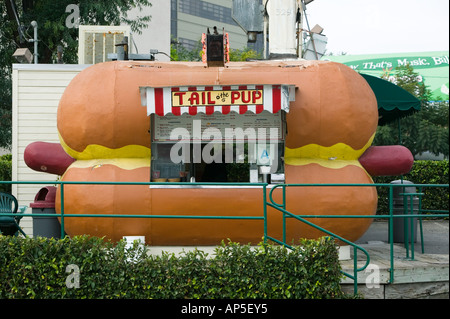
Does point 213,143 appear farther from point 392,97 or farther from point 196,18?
point 196,18

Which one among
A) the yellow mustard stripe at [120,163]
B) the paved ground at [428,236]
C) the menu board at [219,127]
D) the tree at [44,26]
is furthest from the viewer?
the tree at [44,26]

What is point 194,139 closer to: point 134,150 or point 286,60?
point 134,150

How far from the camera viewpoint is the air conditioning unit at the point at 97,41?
1247cm

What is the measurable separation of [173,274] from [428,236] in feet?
22.8

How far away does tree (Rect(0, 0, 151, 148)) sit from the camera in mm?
18062

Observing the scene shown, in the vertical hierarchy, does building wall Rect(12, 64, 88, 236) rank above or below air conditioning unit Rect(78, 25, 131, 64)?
below

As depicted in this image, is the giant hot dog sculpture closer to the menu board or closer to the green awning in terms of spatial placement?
the menu board

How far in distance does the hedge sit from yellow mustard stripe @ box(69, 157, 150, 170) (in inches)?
70.6

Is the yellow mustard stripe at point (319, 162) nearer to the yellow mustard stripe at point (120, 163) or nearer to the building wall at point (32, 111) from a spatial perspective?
the yellow mustard stripe at point (120, 163)

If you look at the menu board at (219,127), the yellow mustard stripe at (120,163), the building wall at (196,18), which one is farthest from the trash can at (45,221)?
the building wall at (196,18)

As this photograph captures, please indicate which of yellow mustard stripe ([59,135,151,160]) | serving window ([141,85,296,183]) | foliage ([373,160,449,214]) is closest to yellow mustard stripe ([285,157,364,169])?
serving window ([141,85,296,183])

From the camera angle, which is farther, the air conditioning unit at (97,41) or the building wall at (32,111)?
the air conditioning unit at (97,41)

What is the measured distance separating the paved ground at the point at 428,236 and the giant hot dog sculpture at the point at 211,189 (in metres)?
1.99

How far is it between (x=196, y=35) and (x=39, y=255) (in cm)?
5759
